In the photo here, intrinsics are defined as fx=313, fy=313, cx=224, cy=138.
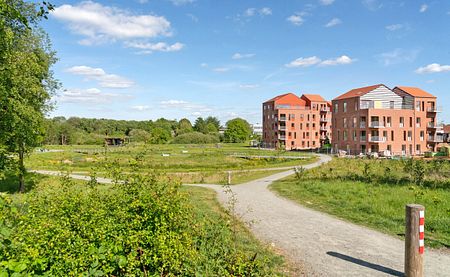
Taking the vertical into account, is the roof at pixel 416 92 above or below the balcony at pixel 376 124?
above

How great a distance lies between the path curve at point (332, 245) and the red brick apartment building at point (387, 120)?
4676 cm

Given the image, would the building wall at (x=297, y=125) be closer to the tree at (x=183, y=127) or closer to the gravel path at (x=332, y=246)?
the tree at (x=183, y=127)

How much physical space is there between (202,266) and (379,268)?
361 cm

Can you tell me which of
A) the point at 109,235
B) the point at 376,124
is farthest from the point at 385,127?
the point at 109,235

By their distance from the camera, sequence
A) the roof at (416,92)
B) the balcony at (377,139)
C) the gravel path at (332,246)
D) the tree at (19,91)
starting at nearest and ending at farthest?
1. the gravel path at (332,246)
2. the tree at (19,91)
3. the balcony at (377,139)
4. the roof at (416,92)

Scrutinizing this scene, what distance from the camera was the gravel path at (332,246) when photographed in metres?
6.22

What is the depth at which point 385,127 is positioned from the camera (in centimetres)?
5334

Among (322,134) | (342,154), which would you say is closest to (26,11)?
(342,154)

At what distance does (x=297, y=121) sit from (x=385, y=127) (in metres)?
25.2

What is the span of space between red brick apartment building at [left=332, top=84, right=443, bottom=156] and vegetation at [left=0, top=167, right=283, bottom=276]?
52.9m

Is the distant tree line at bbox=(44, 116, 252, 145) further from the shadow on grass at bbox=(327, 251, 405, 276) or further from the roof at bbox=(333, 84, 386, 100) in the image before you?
the shadow on grass at bbox=(327, 251, 405, 276)

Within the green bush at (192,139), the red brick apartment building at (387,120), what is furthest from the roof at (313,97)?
the green bush at (192,139)

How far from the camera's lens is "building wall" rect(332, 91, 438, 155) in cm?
5309

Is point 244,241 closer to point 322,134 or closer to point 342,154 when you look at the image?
point 342,154
